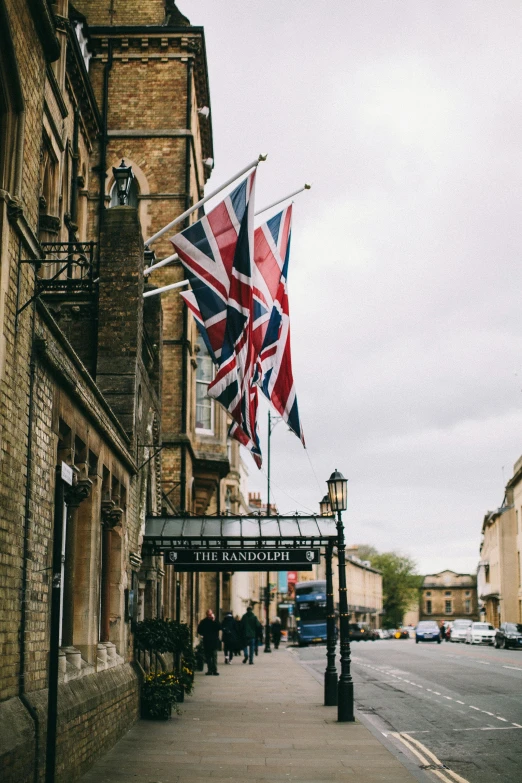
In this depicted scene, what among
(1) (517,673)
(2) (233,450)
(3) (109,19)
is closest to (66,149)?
(3) (109,19)

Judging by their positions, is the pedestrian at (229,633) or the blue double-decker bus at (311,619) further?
the blue double-decker bus at (311,619)

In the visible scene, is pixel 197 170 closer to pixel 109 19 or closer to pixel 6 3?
pixel 109 19

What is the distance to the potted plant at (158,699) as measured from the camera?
613 inches

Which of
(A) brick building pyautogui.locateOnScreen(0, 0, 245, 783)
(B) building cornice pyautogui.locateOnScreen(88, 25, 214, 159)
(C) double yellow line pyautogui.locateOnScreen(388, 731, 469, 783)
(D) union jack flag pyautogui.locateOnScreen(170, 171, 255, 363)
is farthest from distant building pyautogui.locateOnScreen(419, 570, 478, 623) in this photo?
(D) union jack flag pyautogui.locateOnScreen(170, 171, 255, 363)

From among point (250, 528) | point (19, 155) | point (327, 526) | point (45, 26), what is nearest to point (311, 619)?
point (327, 526)

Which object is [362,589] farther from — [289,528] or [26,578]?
[26,578]

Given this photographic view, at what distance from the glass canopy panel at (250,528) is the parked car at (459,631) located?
53789 mm

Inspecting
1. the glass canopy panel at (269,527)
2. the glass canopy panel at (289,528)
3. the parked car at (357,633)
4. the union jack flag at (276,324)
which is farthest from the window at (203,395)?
the parked car at (357,633)

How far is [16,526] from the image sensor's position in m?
7.98

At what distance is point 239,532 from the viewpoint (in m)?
19.1

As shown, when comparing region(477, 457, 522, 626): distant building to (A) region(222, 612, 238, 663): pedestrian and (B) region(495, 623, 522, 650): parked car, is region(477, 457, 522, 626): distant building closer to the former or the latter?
(B) region(495, 623, 522, 650): parked car

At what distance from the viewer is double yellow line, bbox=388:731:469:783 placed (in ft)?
34.9

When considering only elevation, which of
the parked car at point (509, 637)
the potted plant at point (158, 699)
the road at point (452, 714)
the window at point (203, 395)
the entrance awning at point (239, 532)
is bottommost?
the parked car at point (509, 637)

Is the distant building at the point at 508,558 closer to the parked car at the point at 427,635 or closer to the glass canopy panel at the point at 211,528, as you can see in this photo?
the parked car at the point at 427,635
